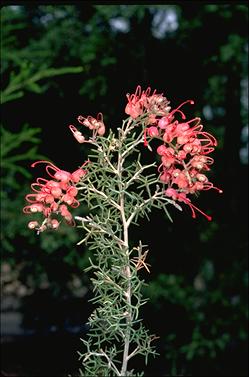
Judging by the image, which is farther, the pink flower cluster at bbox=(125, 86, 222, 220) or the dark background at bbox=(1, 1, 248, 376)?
the dark background at bbox=(1, 1, 248, 376)

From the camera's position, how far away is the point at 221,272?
22.4 feet

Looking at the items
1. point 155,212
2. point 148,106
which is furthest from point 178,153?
point 155,212

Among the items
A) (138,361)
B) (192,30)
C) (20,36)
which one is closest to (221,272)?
(138,361)

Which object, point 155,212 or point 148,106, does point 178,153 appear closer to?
point 148,106

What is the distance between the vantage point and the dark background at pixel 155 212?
6.60 meters

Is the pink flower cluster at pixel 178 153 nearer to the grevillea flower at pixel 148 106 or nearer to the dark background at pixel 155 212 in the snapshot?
the grevillea flower at pixel 148 106

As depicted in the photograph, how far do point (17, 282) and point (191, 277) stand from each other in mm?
1722

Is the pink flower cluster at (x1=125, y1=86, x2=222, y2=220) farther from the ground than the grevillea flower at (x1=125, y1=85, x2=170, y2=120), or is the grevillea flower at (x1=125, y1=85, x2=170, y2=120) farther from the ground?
the grevillea flower at (x1=125, y1=85, x2=170, y2=120)

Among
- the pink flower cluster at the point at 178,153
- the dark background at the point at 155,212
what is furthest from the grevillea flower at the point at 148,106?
the dark background at the point at 155,212

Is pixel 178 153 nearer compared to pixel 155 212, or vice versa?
pixel 178 153

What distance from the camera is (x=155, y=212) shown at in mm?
6730

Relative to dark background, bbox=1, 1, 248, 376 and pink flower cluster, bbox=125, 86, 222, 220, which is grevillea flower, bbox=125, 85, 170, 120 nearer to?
pink flower cluster, bbox=125, 86, 222, 220

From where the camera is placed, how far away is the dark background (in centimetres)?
660

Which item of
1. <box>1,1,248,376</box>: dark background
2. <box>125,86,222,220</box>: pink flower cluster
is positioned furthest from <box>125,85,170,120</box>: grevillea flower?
<box>1,1,248,376</box>: dark background
